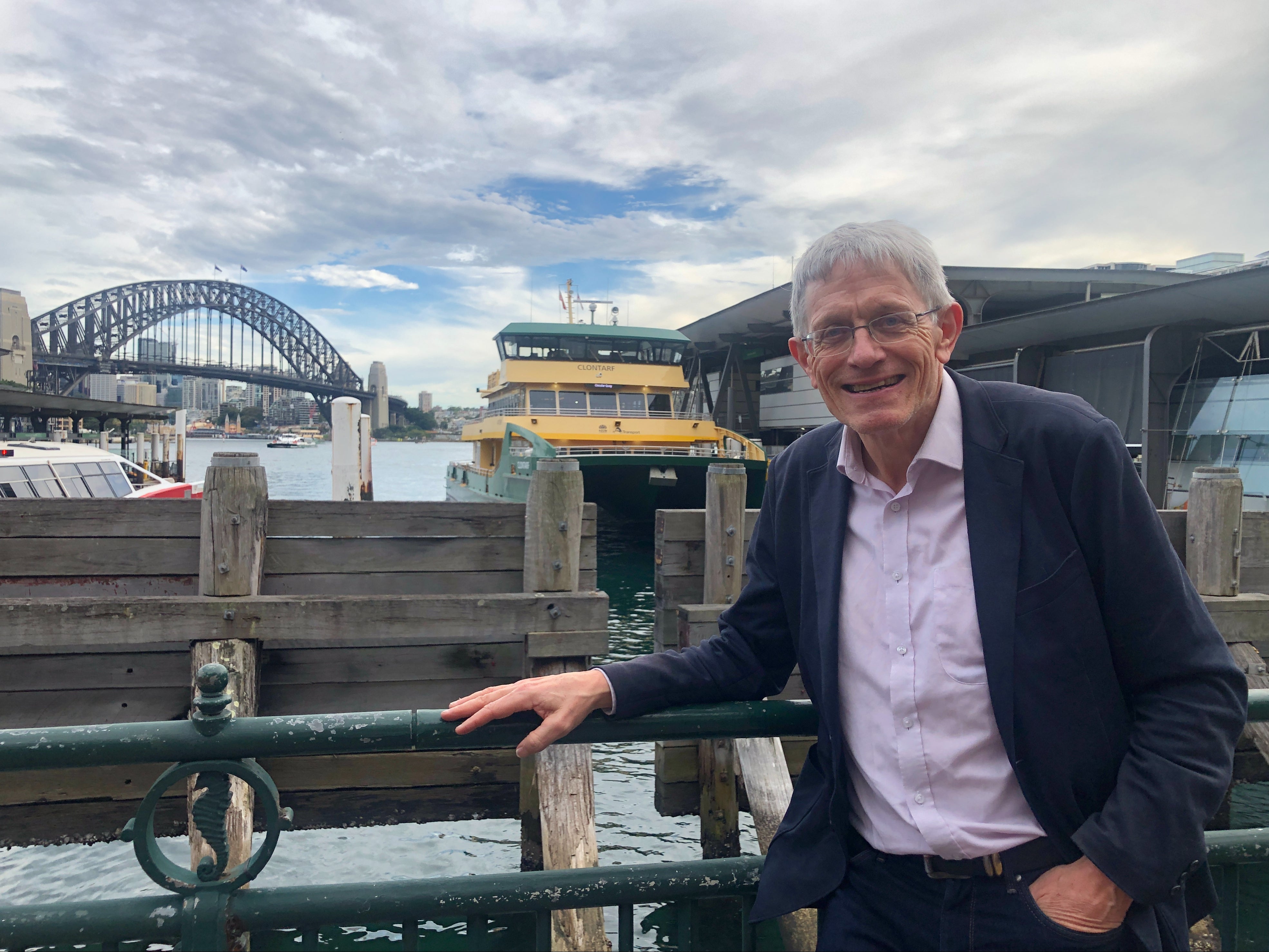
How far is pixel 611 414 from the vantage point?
22.0 metres

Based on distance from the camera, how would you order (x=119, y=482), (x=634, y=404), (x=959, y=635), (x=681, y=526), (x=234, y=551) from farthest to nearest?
1. (x=634, y=404)
2. (x=119, y=482)
3. (x=681, y=526)
4. (x=234, y=551)
5. (x=959, y=635)

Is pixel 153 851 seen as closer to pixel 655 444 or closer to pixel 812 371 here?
pixel 812 371

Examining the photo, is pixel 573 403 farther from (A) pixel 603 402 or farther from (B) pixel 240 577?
(B) pixel 240 577

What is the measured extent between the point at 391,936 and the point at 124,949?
3.89 m

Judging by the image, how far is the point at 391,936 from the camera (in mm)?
4895

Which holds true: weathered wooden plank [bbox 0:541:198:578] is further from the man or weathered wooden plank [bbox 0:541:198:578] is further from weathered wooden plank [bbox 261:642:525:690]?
the man

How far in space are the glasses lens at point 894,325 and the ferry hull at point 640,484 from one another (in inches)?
641

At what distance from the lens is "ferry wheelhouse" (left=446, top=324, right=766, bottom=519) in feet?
64.0

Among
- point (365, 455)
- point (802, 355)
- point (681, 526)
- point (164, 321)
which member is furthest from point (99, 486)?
point (164, 321)

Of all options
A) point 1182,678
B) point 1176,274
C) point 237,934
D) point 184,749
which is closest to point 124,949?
point 237,934

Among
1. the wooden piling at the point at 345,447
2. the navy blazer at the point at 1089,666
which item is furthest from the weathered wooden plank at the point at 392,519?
the wooden piling at the point at 345,447

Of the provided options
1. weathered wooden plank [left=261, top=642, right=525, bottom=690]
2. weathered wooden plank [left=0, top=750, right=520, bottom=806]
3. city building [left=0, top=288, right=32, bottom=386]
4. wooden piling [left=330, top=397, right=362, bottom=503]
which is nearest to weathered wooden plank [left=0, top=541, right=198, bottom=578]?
weathered wooden plank [left=261, top=642, right=525, bottom=690]

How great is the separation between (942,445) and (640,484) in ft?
57.8

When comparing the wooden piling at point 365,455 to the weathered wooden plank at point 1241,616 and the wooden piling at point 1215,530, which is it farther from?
the weathered wooden plank at point 1241,616
